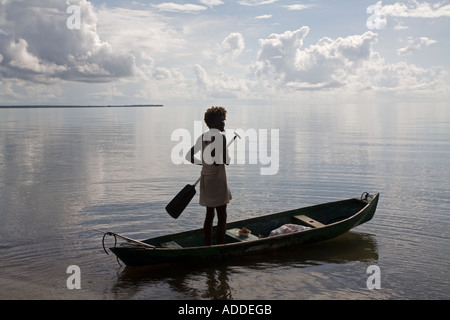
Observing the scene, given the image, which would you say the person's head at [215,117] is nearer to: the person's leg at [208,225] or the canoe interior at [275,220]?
the person's leg at [208,225]

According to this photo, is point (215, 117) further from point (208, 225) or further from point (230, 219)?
point (230, 219)

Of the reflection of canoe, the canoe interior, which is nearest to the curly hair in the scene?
the reflection of canoe

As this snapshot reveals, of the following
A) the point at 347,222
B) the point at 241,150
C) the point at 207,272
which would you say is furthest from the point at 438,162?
the point at 207,272

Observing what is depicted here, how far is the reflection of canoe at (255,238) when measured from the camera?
262 inches

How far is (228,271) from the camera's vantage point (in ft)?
22.8

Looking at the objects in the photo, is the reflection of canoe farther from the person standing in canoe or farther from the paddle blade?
the person standing in canoe

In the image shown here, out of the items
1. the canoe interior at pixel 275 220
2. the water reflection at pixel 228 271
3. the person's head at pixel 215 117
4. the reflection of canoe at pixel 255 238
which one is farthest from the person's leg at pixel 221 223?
the person's head at pixel 215 117

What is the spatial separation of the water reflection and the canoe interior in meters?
0.52

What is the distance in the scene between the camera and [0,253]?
7.64 metres

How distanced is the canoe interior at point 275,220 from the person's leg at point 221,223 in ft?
1.82

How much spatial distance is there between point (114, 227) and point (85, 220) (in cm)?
82

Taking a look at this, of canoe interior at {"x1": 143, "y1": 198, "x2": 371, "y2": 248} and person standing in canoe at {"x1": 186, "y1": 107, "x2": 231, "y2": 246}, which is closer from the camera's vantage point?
person standing in canoe at {"x1": 186, "y1": 107, "x2": 231, "y2": 246}

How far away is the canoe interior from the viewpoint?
760cm

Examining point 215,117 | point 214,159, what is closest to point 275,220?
point 214,159
